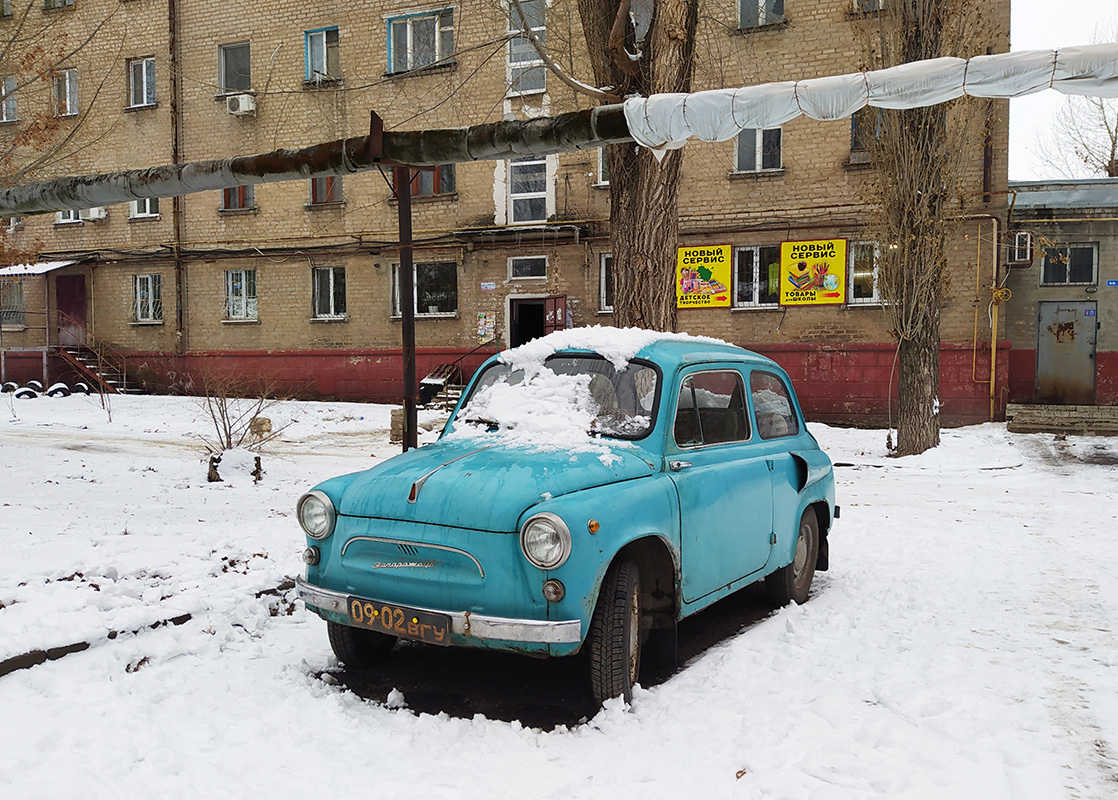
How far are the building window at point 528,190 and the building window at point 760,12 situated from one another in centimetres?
554

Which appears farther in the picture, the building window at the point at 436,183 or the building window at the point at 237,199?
the building window at the point at 237,199

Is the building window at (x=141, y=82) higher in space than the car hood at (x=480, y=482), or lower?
higher

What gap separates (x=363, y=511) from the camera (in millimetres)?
4020

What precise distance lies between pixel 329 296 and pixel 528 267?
581 cm

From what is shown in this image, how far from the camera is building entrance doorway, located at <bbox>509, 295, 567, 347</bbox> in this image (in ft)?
67.4

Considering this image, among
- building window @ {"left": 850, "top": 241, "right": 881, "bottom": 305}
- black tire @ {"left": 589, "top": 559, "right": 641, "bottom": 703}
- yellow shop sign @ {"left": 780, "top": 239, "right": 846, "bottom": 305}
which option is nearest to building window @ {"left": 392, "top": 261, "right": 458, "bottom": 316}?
yellow shop sign @ {"left": 780, "top": 239, "right": 846, "bottom": 305}

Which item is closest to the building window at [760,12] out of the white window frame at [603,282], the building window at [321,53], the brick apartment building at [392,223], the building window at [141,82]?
the brick apartment building at [392,223]

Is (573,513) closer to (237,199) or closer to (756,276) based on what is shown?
(756,276)

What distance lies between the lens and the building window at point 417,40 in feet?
69.6

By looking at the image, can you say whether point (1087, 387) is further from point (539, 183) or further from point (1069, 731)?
point (1069, 731)

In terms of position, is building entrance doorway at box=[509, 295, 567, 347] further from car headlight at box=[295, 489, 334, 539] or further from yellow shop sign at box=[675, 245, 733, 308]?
car headlight at box=[295, 489, 334, 539]

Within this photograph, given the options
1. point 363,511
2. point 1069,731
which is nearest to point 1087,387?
point 1069,731

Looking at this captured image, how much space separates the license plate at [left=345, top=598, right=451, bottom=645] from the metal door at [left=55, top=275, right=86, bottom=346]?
84.5 feet

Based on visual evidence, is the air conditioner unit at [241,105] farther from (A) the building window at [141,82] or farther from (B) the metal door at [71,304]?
(B) the metal door at [71,304]
